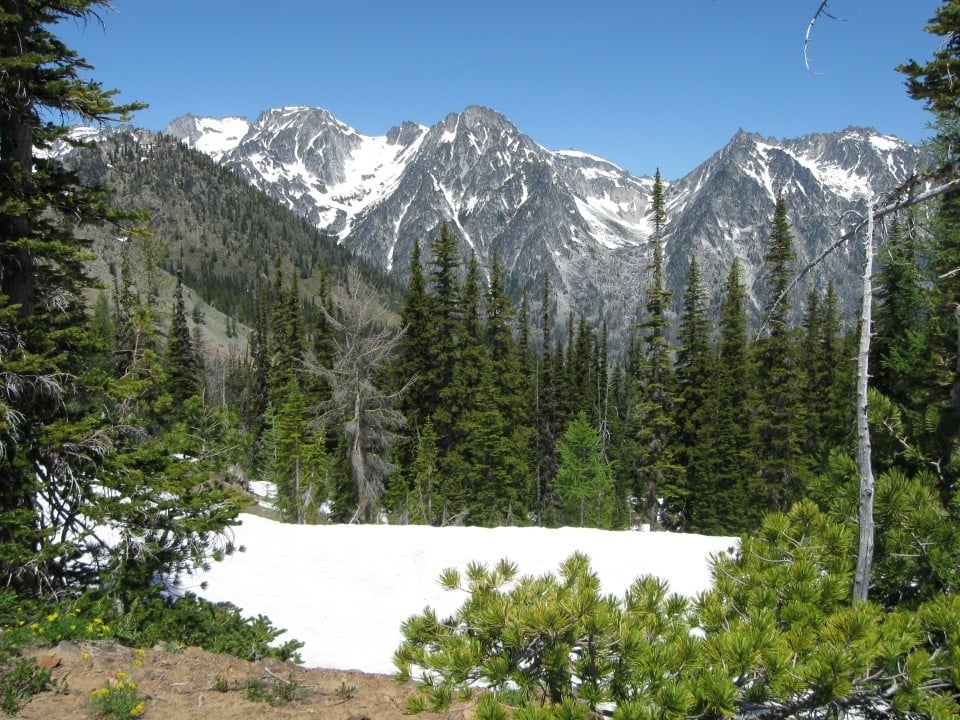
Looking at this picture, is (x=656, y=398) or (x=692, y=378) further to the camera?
(x=692, y=378)

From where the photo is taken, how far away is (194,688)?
19.6ft

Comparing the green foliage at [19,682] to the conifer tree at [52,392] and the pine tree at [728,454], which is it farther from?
the pine tree at [728,454]

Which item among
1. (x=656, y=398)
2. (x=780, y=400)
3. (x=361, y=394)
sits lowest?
(x=361, y=394)

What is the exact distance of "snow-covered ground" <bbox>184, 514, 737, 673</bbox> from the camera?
9.94m

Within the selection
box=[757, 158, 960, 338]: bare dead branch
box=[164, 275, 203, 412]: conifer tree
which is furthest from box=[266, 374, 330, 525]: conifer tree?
box=[757, 158, 960, 338]: bare dead branch

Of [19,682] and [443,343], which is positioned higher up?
[443,343]

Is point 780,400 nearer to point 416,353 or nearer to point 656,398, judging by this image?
point 656,398

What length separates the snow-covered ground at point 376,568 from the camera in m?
9.94

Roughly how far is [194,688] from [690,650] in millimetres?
5270

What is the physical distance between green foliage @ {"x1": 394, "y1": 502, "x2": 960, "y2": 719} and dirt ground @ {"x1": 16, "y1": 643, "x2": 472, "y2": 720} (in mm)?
2952

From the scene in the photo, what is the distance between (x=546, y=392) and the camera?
4034cm

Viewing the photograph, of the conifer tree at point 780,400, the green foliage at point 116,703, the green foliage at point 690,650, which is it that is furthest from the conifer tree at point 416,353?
the green foliage at point 690,650

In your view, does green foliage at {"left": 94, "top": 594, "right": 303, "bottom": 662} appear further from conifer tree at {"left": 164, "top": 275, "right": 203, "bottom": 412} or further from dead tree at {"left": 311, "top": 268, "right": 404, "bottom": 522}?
conifer tree at {"left": 164, "top": 275, "right": 203, "bottom": 412}

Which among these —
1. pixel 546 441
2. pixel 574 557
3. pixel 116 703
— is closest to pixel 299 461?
pixel 546 441
